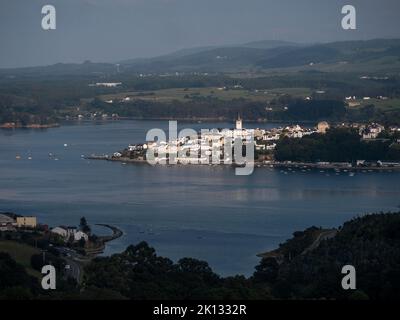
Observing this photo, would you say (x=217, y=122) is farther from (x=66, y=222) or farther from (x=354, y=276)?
(x=354, y=276)

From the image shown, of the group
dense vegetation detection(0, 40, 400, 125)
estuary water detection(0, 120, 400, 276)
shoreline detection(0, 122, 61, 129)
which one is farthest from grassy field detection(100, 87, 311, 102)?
estuary water detection(0, 120, 400, 276)

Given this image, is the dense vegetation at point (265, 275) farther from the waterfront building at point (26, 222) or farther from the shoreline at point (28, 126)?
the shoreline at point (28, 126)

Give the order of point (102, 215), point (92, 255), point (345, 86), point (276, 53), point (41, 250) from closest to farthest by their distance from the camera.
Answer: point (41, 250)
point (92, 255)
point (102, 215)
point (345, 86)
point (276, 53)

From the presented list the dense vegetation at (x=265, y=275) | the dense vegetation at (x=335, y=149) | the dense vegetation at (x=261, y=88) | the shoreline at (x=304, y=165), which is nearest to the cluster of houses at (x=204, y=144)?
the shoreline at (x=304, y=165)

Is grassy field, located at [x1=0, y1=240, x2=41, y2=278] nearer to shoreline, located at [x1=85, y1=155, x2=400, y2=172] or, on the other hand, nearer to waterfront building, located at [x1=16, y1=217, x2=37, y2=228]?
waterfront building, located at [x1=16, y1=217, x2=37, y2=228]

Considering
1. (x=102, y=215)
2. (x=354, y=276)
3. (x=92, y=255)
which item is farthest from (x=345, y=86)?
(x=354, y=276)
